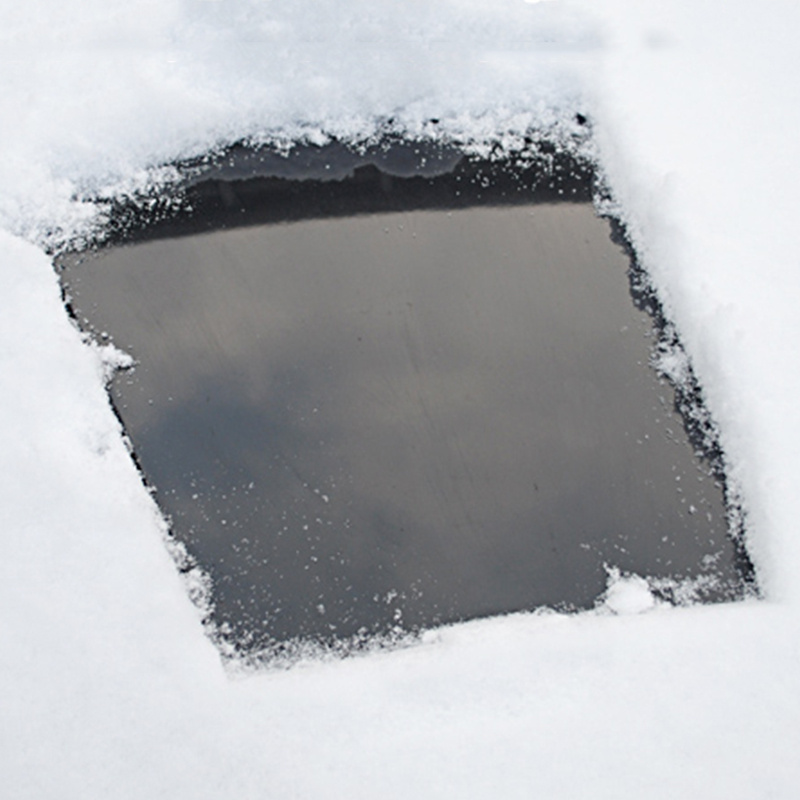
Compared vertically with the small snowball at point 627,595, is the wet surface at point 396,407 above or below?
above

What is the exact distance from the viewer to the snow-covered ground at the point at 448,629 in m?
1.74

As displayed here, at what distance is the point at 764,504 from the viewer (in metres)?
2.07

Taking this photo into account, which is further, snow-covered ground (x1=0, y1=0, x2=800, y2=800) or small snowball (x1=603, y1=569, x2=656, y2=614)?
small snowball (x1=603, y1=569, x2=656, y2=614)

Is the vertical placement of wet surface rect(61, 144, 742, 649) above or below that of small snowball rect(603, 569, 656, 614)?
above

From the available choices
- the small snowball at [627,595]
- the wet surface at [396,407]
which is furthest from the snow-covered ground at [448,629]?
the wet surface at [396,407]

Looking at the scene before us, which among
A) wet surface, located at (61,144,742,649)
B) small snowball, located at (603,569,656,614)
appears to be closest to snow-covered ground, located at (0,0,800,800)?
small snowball, located at (603,569,656,614)

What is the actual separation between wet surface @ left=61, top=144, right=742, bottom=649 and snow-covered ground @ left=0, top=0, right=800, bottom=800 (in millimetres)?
117

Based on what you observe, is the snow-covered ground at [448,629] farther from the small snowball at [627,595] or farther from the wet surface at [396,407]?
the wet surface at [396,407]

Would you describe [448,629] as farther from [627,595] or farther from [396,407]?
[396,407]

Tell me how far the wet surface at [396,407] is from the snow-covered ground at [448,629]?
0.39 feet

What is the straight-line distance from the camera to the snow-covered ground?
1737 mm

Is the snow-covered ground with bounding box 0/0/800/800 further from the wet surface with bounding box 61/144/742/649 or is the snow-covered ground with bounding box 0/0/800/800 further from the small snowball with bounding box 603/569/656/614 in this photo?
the wet surface with bounding box 61/144/742/649

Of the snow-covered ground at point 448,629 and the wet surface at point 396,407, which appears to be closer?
the snow-covered ground at point 448,629

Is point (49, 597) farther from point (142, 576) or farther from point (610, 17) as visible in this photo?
point (610, 17)
